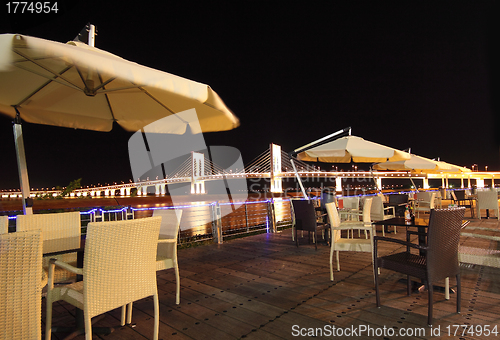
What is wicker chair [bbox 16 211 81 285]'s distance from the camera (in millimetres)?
2014

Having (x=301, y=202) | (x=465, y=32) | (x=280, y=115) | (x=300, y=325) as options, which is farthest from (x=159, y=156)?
(x=280, y=115)

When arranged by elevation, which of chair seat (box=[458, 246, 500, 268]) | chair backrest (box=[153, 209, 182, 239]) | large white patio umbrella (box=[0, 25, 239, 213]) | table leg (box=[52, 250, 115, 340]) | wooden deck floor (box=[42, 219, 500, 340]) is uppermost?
large white patio umbrella (box=[0, 25, 239, 213])

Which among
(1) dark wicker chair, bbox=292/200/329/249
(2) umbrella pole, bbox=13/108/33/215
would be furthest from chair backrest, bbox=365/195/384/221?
(2) umbrella pole, bbox=13/108/33/215

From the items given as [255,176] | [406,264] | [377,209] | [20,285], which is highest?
[255,176]

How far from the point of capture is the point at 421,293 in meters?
2.29

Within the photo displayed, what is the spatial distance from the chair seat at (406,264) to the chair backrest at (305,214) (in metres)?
1.89

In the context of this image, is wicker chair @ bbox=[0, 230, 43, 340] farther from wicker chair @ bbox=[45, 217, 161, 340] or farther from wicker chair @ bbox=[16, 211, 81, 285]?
wicker chair @ bbox=[16, 211, 81, 285]

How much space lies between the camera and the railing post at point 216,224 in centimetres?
478

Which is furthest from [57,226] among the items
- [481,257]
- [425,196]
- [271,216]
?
[425,196]

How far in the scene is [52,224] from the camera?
227cm

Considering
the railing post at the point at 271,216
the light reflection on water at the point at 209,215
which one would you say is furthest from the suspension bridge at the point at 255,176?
the railing post at the point at 271,216

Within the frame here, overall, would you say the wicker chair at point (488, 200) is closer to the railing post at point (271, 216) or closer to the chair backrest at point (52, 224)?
the railing post at point (271, 216)

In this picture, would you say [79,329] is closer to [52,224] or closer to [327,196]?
[52,224]

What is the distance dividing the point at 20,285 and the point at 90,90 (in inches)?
65.3
